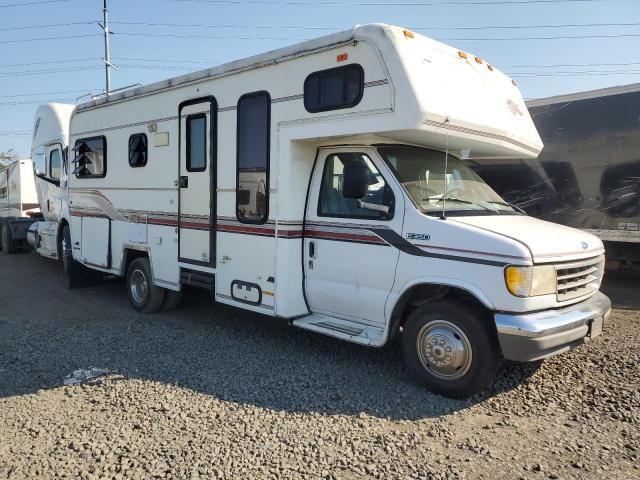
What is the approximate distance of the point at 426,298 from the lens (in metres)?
4.73

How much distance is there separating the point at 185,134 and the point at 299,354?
3091mm

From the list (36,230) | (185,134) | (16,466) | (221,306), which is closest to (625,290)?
(221,306)

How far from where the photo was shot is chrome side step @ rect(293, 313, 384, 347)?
4773 mm

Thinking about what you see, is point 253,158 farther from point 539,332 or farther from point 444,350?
point 539,332

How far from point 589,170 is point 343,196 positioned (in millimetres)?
5420

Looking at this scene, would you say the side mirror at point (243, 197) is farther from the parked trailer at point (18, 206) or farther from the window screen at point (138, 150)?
the parked trailer at point (18, 206)

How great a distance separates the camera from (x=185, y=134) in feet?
21.3

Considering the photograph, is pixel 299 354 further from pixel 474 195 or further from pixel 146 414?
pixel 474 195

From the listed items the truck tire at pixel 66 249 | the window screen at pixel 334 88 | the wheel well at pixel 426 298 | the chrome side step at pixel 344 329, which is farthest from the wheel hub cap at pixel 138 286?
the wheel well at pixel 426 298

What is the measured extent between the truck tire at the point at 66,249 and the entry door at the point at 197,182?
12.4 ft

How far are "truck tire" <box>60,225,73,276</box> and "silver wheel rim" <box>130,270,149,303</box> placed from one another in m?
2.26

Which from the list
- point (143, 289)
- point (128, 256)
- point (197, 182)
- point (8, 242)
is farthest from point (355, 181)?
point (8, 242)

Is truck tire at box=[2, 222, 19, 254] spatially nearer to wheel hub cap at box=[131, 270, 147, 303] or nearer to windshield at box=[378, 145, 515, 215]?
wheel hub cap at box=[131, 270, 147, 303]

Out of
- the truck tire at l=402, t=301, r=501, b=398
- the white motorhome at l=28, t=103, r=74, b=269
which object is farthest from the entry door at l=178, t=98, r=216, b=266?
the white motorhome at l=28, t=103, r=74, b=269
